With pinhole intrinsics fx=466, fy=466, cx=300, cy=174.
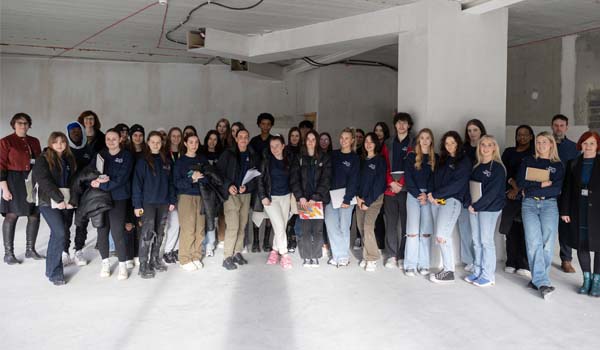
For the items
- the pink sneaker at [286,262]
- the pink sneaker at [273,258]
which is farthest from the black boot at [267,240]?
the pink sneaker at [286,262]

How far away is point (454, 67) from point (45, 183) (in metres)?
3.80

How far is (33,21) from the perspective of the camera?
5.57 m

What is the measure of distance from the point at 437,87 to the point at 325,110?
4.11 meters

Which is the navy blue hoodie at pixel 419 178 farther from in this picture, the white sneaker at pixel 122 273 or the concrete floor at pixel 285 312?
the white sneaker at pixel 122 273

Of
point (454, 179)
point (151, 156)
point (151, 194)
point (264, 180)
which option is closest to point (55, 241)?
point (151, 194)

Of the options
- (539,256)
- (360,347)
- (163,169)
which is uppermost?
(163,169)

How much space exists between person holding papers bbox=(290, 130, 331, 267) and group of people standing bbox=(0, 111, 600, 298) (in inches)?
0.4

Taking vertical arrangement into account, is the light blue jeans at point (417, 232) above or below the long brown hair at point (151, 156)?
below

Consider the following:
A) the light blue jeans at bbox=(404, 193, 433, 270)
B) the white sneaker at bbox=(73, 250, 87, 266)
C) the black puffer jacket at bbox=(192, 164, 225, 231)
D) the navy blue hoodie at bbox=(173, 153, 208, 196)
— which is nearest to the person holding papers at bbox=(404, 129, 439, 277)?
the light blue jeans at bbox=(404, 193, 433, 270)

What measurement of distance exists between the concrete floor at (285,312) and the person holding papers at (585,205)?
0.25m

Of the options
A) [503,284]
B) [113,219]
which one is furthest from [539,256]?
[113,219]

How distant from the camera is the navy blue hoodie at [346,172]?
4332 millimetres

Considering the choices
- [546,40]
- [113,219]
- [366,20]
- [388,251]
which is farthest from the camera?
[546,40]

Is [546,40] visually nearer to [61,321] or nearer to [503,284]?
[503,284]
